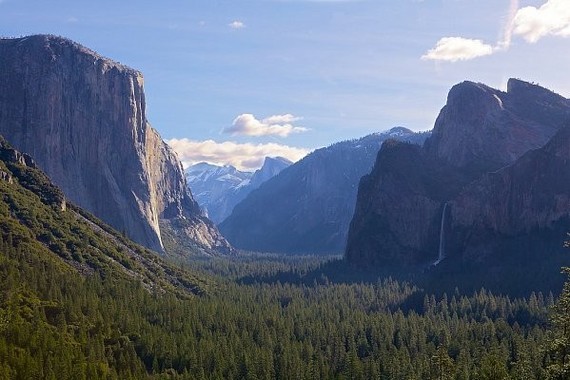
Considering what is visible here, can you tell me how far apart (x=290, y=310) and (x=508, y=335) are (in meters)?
69.4

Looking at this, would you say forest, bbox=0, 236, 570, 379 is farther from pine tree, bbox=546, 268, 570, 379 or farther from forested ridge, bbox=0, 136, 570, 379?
pine tree, bbox=546, 268, 570, 379

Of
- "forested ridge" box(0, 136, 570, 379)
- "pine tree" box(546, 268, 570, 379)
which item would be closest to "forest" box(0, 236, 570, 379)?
"forested ridge" box(0, 136, 570, 379)

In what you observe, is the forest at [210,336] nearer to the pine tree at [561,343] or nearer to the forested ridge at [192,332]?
the forested ridge at [192,332]

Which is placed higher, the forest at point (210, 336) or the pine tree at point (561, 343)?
the pine tree at point (561, 343)

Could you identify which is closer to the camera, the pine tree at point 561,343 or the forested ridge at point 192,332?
the pine tree at point 561,343

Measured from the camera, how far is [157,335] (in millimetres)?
141500

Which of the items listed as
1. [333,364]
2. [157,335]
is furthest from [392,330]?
[157,335]

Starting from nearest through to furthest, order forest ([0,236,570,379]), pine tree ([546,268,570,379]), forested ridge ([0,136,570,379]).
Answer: pine tree ([546,268,570,379])
forest ([0,236,570,379])
forested ridge ([0,136,570,379])

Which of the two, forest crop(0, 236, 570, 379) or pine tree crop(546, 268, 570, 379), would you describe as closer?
pine tree crop(546, 268, 570, 379)

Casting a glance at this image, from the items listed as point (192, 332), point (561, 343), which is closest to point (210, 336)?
point (192, 332)

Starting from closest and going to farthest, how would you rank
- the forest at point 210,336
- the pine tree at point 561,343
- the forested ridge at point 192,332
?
the pine tree at point 561,343 < the forest at point 210,336 < the forested ridge at point 192,332

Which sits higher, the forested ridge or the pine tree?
the pine tree

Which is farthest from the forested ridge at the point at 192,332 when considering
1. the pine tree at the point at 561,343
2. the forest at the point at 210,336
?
the pine tree at the point at 561,343

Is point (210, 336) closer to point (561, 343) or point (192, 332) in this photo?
point (192, 332)
